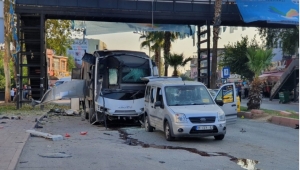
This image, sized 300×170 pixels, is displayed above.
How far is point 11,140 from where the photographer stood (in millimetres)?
12211

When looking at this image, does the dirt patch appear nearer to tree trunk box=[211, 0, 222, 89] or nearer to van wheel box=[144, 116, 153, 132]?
tree trunk box=[211, 0, 222, 89]

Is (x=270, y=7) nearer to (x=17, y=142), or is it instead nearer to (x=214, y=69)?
(x=214, y=69)

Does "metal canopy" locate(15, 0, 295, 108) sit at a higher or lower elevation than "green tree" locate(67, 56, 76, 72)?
higher

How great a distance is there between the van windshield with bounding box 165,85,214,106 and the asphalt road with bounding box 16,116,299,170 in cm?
114

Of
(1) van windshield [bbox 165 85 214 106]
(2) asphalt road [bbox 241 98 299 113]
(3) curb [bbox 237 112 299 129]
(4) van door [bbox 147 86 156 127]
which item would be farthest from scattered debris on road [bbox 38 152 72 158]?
(2) asphalt road [bbox 241 98 299 113]

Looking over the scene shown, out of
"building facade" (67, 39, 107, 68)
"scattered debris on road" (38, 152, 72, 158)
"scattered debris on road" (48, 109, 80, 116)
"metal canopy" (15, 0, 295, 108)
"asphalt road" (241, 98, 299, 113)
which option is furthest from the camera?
"building facade" (67, 39, 107, 68)

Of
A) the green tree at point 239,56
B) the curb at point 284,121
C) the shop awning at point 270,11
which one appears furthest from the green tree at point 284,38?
the curb at point 284,121

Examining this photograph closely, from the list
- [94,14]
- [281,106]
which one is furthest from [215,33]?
[281,106]

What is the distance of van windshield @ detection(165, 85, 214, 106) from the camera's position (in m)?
13.6

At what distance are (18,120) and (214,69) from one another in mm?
12622

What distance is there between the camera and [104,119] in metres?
17.3

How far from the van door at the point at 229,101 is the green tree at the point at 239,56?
30129mm

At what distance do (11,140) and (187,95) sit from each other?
5.43 meters

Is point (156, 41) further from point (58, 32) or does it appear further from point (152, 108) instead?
Result: point (152, 108)
